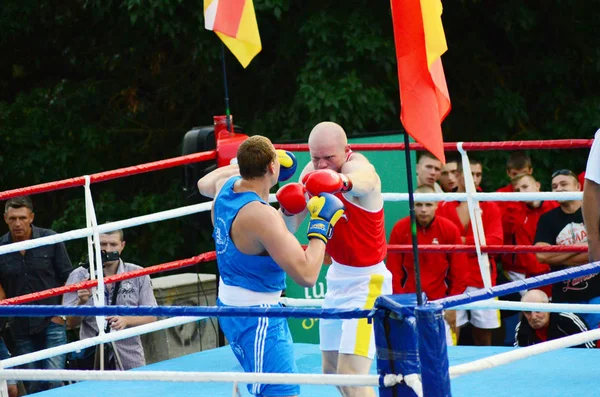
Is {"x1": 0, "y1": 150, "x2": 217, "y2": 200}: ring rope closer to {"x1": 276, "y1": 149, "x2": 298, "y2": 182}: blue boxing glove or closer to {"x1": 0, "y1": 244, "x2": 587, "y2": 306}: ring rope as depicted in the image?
{"x1": 0, "y1": 244, "x2": 587, "y2": 306}: ring rope

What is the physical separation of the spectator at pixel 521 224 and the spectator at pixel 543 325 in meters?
0.41

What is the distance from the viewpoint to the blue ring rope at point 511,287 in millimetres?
2852

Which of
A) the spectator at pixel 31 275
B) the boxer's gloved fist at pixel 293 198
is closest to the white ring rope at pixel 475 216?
the boxer's gloved fist at pixel 293 198

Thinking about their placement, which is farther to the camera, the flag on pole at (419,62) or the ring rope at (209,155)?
the ring rope at (209,155)

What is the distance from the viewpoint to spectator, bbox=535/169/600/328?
5.77 meters

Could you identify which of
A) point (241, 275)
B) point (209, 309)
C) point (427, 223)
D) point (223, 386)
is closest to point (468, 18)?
point (427, 223)

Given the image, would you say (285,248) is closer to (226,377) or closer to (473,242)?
(226,377)

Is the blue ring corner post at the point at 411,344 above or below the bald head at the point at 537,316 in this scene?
above

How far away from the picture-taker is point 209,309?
3.03 m

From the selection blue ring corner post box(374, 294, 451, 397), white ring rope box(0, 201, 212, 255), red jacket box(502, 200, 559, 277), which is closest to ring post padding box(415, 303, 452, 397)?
blue ring corner post box(374, 294, 451, 397)

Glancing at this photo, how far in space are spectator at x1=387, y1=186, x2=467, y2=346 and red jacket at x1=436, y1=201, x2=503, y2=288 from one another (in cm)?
12

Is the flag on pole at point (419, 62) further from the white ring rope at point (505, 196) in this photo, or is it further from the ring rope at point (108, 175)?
the ring rope at point (108, 175)

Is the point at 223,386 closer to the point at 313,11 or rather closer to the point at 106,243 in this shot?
the point at 106,243

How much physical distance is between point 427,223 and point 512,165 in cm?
94
